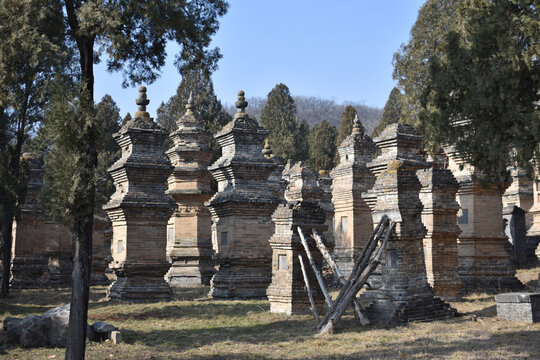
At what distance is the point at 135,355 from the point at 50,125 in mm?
4097

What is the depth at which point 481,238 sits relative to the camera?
17.8 m

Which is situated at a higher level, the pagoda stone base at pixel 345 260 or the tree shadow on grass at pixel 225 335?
the pagoda stone base at pixel 345 260

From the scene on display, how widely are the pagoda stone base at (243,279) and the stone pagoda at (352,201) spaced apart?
3.88m

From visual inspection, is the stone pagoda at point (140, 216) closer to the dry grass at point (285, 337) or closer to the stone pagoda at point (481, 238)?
the dry grass at point (285, 337)

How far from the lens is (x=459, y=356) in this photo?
907 centimetres

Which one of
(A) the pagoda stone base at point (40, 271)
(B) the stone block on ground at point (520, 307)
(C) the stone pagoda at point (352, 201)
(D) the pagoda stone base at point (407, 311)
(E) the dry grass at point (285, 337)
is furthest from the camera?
(A) the pagoda stone base at point (40, 271)

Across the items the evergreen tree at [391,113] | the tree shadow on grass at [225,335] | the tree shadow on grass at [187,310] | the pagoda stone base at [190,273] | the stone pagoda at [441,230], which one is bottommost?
the tree shadow on grass at [225,335]

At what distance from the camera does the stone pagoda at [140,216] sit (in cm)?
1709

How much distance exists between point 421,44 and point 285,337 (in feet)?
90.9

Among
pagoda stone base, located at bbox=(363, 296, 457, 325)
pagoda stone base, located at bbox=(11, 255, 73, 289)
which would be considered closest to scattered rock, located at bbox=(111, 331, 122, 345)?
pagoda stone base, located at bbox=(363, 296, 457, 325)

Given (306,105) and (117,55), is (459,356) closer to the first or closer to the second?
(117,55)

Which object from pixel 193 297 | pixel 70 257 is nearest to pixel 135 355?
pixel 193 297

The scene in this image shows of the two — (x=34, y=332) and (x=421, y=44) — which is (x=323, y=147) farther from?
(x=34, y=332)

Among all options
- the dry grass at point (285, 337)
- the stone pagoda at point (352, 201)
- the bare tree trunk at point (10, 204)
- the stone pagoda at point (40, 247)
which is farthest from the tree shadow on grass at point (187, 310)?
the stone pagoda at point (40, 247)
